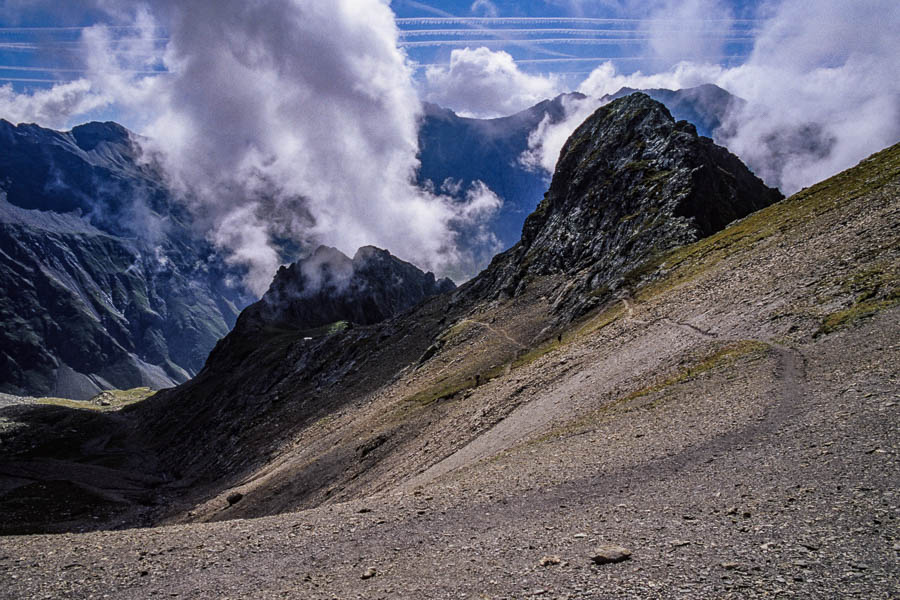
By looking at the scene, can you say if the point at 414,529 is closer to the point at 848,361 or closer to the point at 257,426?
the point at 848,361

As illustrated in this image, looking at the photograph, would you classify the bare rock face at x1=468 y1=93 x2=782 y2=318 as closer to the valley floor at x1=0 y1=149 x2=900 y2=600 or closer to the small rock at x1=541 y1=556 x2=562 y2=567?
the valley floor at x1=0 y1=149 x2=900 y2=600

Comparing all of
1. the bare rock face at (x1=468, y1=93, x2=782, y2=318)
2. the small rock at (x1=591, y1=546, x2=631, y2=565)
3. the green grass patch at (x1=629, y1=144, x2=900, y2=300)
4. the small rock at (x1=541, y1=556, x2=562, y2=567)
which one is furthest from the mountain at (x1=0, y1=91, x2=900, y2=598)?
the bare rock face at (x1=468, y1=93, x2=782, y2=318)

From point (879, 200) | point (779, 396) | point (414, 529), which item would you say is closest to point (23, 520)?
point (414, 529)

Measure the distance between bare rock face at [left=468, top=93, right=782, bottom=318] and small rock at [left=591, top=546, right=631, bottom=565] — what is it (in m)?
60.9

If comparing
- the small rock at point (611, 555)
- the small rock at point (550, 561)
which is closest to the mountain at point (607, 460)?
the small rock at point (611, 555)

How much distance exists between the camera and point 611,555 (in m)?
13.5

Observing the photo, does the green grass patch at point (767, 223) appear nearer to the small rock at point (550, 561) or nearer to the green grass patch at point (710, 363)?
the green grass patch at point (710, 363)

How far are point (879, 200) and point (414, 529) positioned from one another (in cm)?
5805

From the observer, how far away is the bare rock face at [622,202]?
284 ft

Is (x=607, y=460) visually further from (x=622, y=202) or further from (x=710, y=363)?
(x=622, y=202)

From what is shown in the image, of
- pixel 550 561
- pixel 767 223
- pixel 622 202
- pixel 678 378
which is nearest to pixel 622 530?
pixel 550 561

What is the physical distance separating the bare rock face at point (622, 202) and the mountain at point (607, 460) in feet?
6.26

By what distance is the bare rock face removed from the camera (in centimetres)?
8662

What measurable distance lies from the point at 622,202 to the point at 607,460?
9491 centimetres
